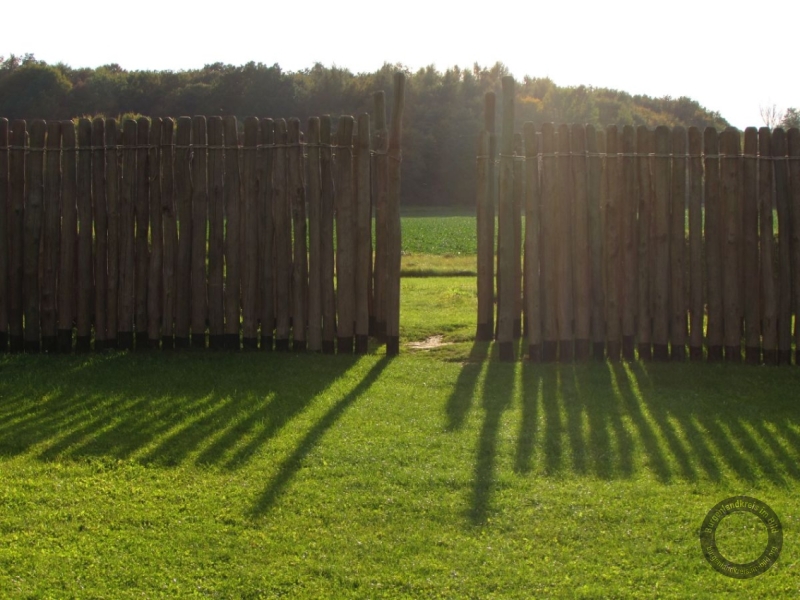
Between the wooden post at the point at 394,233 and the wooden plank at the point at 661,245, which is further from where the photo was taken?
the wooden post at the point at 394,233

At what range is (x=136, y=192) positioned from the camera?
9.23m

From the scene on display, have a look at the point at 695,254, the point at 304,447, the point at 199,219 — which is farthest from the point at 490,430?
the point at 199,219

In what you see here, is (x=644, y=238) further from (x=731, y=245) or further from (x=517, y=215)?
(x=517, y=215)

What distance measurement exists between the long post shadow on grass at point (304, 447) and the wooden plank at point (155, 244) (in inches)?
94.3

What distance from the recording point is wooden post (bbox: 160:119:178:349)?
30.1 ft

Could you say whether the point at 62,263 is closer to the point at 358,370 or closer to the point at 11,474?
the point at 358,370

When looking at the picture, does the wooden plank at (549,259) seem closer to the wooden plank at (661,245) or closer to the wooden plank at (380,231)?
the wooden plank at (661,245)

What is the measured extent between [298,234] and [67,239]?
7.81ft

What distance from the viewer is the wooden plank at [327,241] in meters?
9.09

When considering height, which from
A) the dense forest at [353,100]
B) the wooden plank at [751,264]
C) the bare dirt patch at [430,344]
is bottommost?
the bare dirt patch at [430,344]

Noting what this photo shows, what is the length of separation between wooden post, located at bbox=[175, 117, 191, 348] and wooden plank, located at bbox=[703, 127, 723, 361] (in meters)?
4.74

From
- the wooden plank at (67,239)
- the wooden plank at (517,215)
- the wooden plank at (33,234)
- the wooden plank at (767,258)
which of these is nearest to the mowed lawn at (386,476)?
the wooden plank at (767,258)

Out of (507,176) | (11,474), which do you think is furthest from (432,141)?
(11,474)

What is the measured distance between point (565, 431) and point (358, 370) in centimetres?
255
